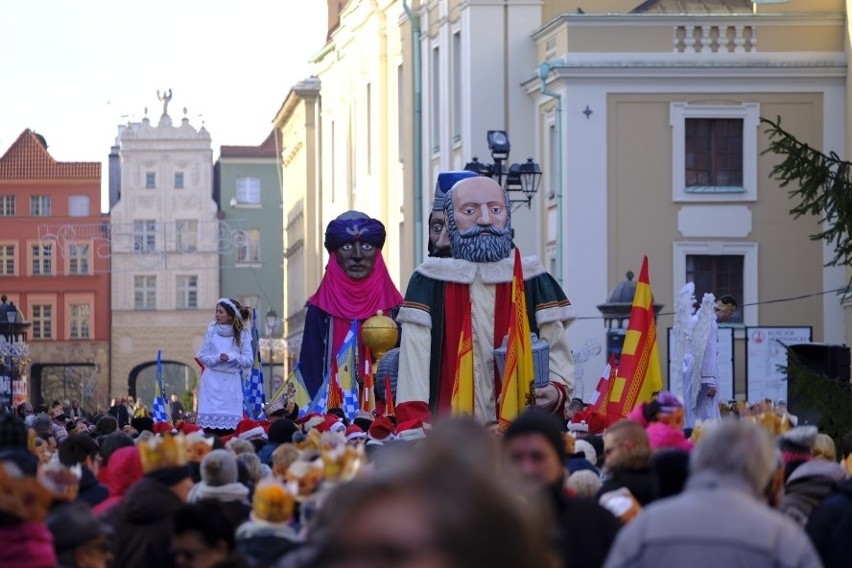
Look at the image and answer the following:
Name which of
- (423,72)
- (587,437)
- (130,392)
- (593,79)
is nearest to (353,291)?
→ (587,437)

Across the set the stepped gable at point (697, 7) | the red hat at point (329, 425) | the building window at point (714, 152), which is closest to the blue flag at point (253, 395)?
the red hat at point (329, 425)

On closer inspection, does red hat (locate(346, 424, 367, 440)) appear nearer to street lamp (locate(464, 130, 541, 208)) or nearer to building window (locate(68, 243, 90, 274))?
street lamp (locate(464, 130, 541, 208))

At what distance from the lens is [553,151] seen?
3859cm

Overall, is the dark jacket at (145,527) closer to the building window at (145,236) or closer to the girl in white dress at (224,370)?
the girl in white dress at (224,370)

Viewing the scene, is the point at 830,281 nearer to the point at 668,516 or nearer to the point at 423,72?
the point at 423,72

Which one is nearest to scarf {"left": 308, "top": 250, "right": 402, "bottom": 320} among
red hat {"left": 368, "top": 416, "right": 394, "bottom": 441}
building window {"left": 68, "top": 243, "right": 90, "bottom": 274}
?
red hat {"left": 368, "top": 416, "right": 394, "bottom": 441}

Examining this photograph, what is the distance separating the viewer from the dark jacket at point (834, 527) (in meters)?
8.07

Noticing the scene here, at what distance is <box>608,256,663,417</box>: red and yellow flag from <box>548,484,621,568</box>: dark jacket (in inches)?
299

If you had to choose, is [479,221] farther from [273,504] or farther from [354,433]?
[273,504]

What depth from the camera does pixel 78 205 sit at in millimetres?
91562

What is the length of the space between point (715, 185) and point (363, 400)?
59.9 feet

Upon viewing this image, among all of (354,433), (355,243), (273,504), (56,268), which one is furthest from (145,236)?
(273,504)

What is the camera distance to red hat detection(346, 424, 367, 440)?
13414 mm

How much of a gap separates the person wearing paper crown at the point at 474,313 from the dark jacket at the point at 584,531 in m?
6.95
